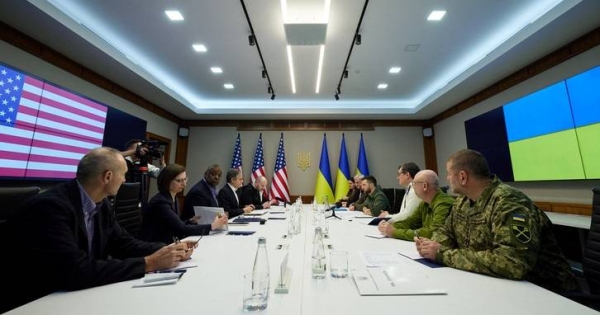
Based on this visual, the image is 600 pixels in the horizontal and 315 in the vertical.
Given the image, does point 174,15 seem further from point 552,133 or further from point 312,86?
point 552,133

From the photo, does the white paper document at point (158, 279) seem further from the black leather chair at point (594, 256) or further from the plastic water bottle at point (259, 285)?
the black leather chair at point (594, 256)

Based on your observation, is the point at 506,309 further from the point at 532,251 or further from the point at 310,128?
the point at 310,128

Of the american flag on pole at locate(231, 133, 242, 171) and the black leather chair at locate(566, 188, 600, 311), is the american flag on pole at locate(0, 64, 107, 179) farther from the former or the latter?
the black leather chair at locate(566, 188, 600, 311)

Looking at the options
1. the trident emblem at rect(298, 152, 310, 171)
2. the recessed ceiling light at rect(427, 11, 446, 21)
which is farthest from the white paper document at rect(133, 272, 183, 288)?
the trident emblem at rect(298, 152, 310, 171)

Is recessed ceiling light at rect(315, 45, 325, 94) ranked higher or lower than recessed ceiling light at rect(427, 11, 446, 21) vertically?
higher

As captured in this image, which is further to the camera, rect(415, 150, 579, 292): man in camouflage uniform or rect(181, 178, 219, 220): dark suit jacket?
rect(181, 178, 219, 220): dark suit jacket

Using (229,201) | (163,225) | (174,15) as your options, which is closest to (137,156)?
(229,201)

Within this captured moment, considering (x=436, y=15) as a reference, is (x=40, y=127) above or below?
below

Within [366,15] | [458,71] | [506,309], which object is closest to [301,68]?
[366,15]

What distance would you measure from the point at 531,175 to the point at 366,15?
3352 mm

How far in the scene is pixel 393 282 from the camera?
3.21 ft

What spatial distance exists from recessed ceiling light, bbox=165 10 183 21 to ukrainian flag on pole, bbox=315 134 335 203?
4.35 metres

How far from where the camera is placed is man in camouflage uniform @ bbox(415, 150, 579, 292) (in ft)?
3.41

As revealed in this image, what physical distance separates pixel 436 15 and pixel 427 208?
96.8 inches
